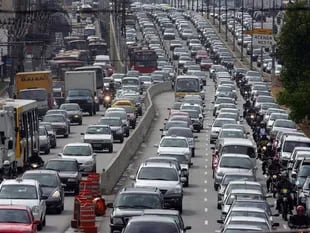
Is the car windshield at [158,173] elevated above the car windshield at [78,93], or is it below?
above

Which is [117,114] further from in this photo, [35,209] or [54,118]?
[35,209]

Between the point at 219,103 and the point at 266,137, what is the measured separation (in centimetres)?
2390

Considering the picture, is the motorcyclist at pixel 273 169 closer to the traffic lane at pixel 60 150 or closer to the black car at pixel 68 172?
the black car at pixel 68 172

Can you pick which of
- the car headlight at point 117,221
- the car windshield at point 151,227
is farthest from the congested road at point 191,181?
the car windshield at point 151,227

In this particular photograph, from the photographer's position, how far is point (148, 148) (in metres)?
67.4

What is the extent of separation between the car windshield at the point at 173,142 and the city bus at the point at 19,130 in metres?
4.31

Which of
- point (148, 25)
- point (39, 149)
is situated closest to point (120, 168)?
point (39, 149)

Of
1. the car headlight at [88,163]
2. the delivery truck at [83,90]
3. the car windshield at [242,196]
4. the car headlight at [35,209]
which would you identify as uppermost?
the car headlight at [35,209]

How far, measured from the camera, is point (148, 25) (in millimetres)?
198250

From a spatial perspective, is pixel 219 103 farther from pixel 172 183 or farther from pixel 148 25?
pixel 148 25

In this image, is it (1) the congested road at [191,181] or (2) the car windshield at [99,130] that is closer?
(1) the congested road at [191,181]

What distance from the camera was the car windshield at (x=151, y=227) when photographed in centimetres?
2978

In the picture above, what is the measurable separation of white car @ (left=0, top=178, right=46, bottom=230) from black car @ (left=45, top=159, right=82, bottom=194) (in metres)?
7.41

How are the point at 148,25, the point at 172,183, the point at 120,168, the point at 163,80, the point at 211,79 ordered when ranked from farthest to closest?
1. the point at 148,25
2. the point at 211,79
3. the point at 163,80
4. the point at 120,168
5. the point at 172,183
